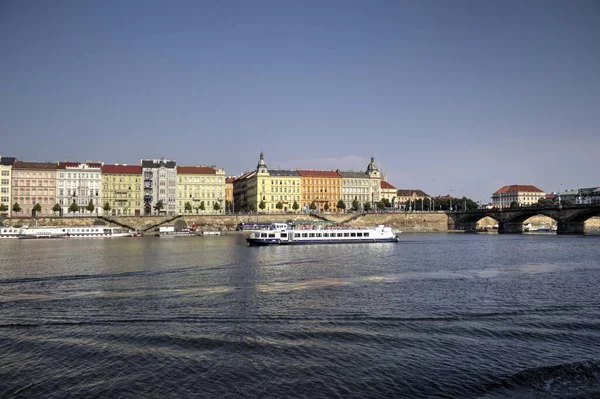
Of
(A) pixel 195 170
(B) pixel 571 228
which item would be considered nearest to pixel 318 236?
(B) pixel 571 228

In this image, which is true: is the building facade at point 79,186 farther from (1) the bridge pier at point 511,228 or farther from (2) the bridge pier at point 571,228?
(2) the bridge pier at point 571,228

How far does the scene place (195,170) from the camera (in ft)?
451

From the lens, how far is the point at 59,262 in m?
45.8

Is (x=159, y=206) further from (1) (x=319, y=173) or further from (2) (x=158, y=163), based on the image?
(1) (x=319, y=173)

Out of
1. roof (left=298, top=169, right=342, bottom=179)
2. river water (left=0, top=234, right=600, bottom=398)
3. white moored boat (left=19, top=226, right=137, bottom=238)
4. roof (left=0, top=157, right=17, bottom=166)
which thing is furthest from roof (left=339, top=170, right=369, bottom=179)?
river water (left=0, top=234, right=600, bottom=398)

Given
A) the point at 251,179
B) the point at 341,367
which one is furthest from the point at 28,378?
the point at 251,179

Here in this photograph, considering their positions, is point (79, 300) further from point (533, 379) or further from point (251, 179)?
point (251, 179)

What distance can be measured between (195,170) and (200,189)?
549 cm

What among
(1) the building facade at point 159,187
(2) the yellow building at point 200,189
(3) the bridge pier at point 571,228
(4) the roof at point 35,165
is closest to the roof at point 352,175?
(2) the yellow building at point 200,189

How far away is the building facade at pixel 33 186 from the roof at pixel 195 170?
28820 millimetres

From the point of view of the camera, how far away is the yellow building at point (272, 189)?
14488 centimetres

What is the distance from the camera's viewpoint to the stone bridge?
9675cm

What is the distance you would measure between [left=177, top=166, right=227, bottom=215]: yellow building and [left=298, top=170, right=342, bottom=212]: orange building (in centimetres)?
2479

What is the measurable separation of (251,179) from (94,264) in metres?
109
